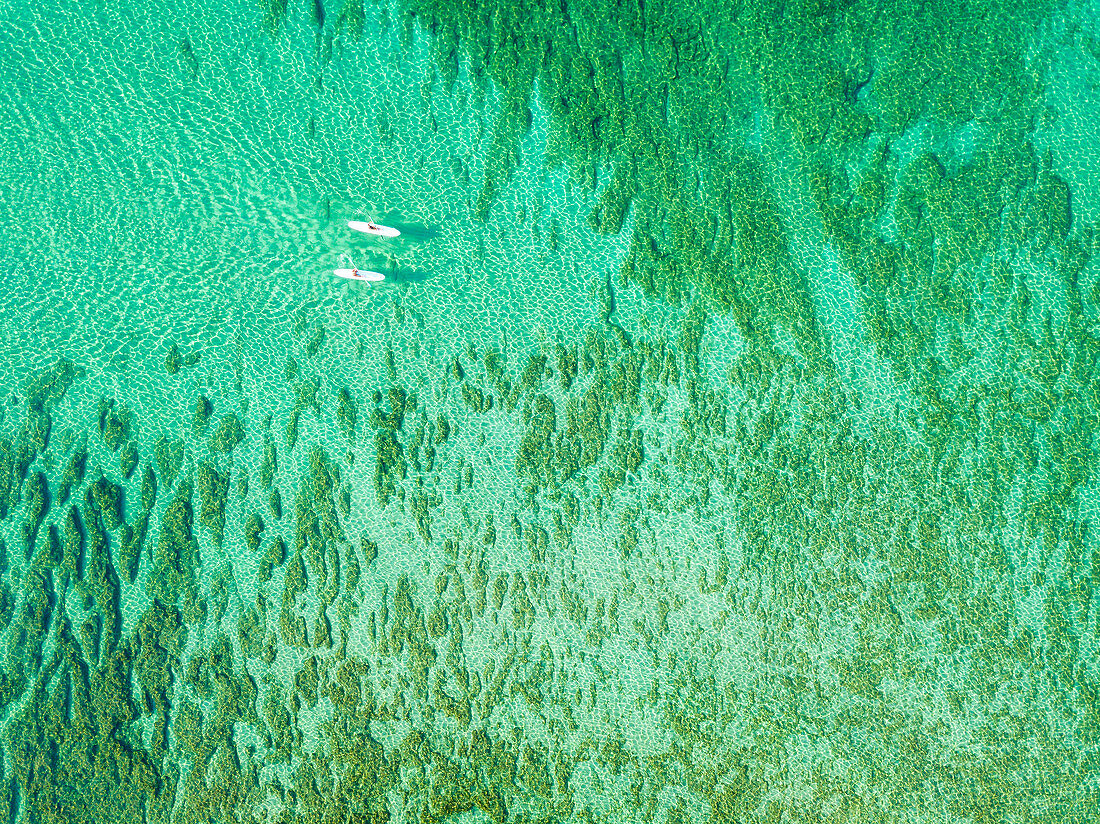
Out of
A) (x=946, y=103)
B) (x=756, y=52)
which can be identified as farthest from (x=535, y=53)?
(x=946, y=103)

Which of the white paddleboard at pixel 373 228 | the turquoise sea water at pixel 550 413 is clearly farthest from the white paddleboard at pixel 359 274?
the white paddleboard at pixel 373 228

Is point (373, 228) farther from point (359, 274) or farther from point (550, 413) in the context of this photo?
point (550, 413)

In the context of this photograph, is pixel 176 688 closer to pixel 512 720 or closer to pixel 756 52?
pixel 512 720

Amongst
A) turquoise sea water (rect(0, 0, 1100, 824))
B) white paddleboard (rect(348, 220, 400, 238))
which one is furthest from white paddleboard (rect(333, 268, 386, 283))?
white paddleboard (rect(348, 220, 400, 238))

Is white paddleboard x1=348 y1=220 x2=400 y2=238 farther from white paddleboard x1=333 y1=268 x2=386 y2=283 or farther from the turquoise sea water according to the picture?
white paddleboard x1=333 y1=268 x2=386 y2=283

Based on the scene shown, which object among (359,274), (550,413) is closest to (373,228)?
(359,274)

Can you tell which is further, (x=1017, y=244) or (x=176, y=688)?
(x=1017, y=244)

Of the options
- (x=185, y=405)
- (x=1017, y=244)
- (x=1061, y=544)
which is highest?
(x=1017, y=244)
